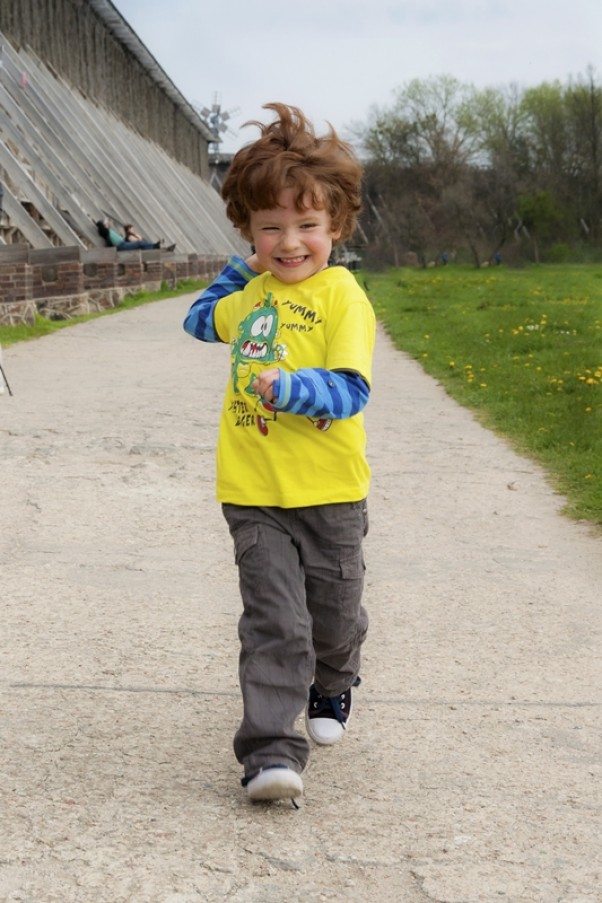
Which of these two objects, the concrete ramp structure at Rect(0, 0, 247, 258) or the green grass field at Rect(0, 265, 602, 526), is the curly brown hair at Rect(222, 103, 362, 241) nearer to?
the green grass field at Rect(0, 265, 602, 526)

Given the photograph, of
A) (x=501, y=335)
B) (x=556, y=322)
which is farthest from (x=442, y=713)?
(x=556, y=322)

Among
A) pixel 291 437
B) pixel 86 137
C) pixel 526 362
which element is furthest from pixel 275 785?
pixel 86 137

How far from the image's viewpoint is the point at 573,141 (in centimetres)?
6825

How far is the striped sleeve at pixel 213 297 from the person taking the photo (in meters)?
3.24

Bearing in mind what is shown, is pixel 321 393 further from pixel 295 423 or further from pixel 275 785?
pixel 275 785

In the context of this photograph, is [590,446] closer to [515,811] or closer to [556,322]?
[515,811]

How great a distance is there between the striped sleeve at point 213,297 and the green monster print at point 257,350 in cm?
17

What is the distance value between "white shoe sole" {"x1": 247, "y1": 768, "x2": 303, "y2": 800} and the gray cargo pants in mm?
45

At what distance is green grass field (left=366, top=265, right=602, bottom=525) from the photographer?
7.22 metres

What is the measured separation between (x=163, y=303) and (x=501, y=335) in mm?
8680

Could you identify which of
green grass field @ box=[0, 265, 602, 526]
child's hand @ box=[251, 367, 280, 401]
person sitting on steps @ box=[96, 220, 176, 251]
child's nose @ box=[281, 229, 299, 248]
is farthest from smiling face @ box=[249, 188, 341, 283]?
person sitting on steps @ box=[96, 220, 176, 251]

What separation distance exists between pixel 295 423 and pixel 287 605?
41cm

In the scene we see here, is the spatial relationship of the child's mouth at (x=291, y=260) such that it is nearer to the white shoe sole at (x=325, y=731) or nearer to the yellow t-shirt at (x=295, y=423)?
the yellow t-shirt at (x=295, y=423)

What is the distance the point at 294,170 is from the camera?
2.94 m
